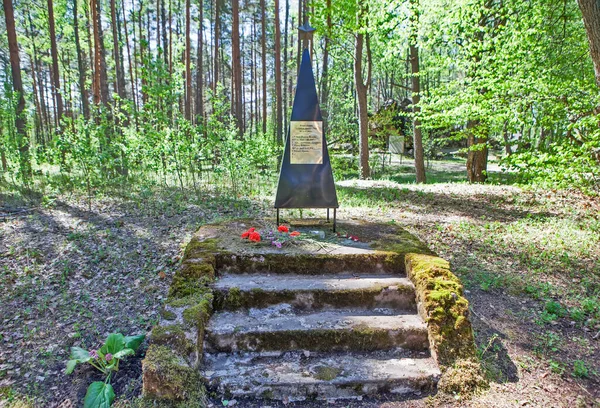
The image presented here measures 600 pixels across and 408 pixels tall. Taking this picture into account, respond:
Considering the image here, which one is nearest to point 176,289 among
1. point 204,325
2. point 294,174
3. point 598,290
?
point 204,325

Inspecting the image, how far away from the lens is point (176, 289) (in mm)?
2986

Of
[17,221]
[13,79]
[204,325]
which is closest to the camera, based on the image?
[204,325]

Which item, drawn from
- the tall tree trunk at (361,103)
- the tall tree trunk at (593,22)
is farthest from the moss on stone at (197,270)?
the tall tree trunk at (361,103)

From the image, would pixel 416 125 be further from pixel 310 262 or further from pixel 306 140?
pixel 310 262

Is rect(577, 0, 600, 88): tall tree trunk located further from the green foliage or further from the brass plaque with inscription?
the green foliage

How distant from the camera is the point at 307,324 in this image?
2809mm

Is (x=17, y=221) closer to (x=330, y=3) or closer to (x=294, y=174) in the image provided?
(x=294, y=174)

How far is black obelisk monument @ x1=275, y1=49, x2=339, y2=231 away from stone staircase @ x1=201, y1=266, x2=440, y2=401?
102 cm

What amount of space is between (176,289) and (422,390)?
2.03 m

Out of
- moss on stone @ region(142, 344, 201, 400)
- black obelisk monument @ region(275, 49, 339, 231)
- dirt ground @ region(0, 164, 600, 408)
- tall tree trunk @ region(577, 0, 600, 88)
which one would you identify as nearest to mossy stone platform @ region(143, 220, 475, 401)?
moss on stone @ region(142, 344, 201, 400)

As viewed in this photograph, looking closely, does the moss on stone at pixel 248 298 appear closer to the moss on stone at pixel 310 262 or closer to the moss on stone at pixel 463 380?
the moss on stone at pixel 310 262

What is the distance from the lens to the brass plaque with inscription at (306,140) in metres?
4.21

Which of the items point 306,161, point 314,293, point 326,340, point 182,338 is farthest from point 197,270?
point 306,161

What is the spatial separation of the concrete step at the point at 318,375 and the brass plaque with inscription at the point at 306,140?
7.51 ft
